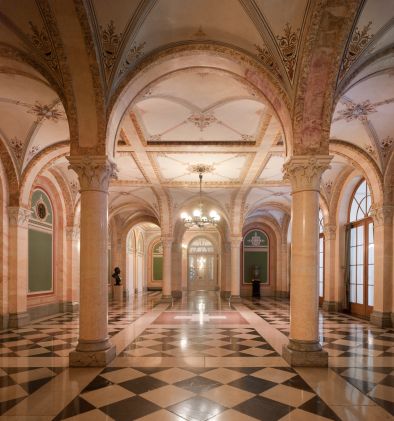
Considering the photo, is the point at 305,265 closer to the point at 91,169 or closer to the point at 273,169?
the point at 91,169

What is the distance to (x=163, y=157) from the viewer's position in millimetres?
11508

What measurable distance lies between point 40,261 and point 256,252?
552 inches

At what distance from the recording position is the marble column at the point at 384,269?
10.4 metres

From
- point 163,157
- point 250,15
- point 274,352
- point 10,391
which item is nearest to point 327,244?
point 163,157

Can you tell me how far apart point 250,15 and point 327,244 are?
10.8 metres

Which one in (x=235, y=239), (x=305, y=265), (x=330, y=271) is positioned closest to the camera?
(x=305, y=265)

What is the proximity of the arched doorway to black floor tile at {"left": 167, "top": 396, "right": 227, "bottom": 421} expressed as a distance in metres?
24.6

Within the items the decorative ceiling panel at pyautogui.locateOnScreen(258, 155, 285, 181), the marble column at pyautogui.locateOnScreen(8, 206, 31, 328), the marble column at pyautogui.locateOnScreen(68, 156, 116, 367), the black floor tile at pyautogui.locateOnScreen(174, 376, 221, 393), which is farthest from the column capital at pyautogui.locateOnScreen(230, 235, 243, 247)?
the black floor tile at pyautogui.locateOnScreen(174, 376, 221, 393)

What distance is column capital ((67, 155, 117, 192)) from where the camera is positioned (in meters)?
6.18

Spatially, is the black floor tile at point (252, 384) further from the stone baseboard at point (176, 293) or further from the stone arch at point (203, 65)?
the stone baseboard at point (176, 293)

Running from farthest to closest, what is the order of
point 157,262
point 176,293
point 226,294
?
point 157,262
point 226,294
point 176,293

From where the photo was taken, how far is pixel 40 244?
1227cm

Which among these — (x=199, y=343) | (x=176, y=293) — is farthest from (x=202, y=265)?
(x=199, y=343)

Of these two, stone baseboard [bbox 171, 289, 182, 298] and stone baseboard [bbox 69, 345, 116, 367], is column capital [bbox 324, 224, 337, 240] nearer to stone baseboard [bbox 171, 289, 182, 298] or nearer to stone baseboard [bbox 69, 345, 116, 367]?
stone baseboard [bbox 171, 289, 182, 298]
